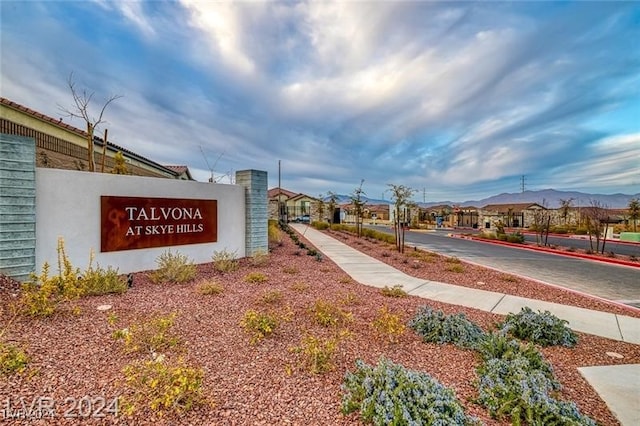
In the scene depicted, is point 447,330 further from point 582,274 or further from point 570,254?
point 570,254

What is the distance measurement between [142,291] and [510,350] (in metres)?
5.58

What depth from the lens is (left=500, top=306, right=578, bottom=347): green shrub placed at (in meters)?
3.83

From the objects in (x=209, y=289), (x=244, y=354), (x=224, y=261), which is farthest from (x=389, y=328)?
(x=224, y=261)

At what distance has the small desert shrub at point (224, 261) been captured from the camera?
23.3ft

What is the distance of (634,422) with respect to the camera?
92.7 inches

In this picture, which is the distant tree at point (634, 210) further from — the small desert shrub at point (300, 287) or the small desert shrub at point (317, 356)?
the small desert shrub at point (317, 356)

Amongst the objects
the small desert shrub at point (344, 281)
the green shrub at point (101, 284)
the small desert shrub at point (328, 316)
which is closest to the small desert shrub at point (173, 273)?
the green shrub at point (101, 284)

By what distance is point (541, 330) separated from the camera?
3.92m

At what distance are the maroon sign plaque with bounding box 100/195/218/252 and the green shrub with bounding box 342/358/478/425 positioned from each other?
19.2 ft

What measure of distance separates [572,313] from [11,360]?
24.9 ft

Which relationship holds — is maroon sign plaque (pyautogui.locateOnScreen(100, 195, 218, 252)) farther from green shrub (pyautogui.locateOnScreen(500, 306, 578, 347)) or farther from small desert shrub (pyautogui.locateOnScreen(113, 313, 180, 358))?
green shrub (pyautogui.locateOnScreen(500, 306, 578, 347))

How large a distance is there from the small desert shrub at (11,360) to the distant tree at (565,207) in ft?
121

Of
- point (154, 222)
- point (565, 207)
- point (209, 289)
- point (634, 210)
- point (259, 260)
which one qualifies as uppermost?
point (565, 207)

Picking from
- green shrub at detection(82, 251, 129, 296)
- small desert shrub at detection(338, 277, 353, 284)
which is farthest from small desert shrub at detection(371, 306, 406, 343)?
green shrub at detection(82, 251, 129, 296)
